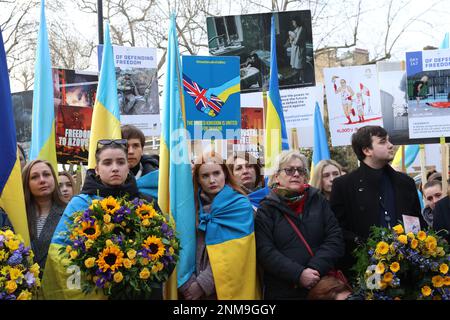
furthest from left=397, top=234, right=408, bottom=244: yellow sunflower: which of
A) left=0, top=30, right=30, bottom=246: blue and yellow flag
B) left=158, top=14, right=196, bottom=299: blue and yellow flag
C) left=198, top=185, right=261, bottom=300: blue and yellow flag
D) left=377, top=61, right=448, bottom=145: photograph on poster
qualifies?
left=377, top=61, right=448, bottom=145: photograph on poster

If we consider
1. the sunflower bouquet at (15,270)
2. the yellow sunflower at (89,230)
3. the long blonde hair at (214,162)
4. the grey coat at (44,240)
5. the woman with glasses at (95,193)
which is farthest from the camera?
the long blonde hair at (214,162)

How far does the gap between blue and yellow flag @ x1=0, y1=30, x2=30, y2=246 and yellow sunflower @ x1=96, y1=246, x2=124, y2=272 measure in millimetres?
980

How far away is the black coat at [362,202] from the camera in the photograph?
5.02m

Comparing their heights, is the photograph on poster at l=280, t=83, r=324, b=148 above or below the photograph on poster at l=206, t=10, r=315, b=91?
below

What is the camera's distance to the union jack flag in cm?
609

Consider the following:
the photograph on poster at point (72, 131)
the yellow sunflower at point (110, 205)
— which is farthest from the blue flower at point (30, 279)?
the photograph on poster at point (72, 131)

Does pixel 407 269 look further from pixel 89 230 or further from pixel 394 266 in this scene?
pixel 89 230

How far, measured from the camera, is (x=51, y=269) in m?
4.29

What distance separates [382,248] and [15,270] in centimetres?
243

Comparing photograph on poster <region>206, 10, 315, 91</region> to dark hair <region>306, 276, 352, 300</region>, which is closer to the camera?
dark hair <region>306, 276, 352, 300</region>

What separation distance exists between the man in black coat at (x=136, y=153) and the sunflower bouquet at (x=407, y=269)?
2223 mm

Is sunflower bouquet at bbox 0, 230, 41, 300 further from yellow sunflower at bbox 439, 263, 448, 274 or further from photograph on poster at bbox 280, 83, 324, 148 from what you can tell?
photograph on poster at bbox 280, 83, 324, 148

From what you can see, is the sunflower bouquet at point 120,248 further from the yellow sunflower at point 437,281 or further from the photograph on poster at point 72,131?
the photograph on poster at point 72,131
